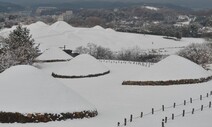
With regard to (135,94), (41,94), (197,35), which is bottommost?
(197,35)

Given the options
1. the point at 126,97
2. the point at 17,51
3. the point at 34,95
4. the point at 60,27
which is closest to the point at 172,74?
the point at 126,97

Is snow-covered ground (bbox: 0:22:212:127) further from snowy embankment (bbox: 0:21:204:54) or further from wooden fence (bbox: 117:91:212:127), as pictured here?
snowy embankment (bbox: 0:21:204:54)

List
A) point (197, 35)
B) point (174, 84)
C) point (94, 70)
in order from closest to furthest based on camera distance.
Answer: point (174, 84), point (94, 70), point (197, 35)

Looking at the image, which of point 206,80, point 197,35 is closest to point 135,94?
point 206,80

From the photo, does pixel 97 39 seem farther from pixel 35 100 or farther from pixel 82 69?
pixel 35 100

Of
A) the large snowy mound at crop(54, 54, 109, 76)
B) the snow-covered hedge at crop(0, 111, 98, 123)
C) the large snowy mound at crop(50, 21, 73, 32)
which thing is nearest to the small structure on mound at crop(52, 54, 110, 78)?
the large snowy mound at crop(54, 54, 109, 76)

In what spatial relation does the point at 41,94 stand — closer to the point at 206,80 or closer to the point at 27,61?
the point at 206,80
